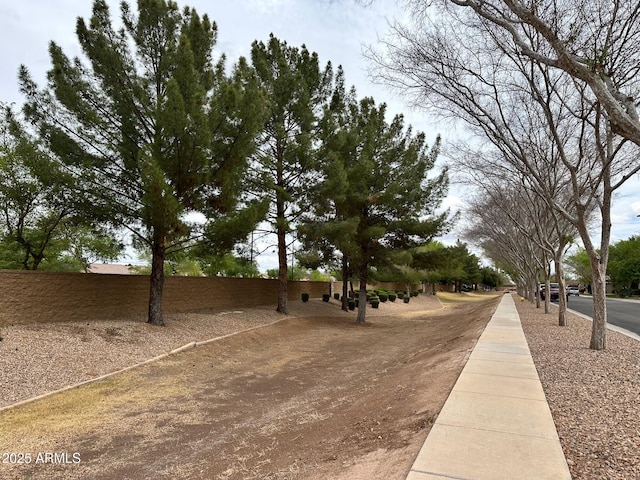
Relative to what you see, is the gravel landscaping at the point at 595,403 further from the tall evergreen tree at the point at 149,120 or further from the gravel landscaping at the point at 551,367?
the tall evergreen tree at the point at 149,120

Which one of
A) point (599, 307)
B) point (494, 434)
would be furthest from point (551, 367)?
point (494, 434)

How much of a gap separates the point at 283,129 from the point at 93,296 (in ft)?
34.5

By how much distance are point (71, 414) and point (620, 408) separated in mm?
7674

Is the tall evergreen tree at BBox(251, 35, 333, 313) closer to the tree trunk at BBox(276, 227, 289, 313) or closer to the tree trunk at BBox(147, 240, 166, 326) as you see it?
the tree trunk at BBox(276, 227, 289, 313)

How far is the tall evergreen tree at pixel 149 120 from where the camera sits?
1215 cm

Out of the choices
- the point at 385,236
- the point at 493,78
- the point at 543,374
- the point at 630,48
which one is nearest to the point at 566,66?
the point at 630,48

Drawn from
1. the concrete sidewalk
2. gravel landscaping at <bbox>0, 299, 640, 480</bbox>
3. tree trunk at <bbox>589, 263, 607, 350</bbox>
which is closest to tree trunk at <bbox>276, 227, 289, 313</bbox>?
gravel landscaping at <bbox>0, 299, 640, 480</bbox>

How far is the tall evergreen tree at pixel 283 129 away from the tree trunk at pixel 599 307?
39.6 ft

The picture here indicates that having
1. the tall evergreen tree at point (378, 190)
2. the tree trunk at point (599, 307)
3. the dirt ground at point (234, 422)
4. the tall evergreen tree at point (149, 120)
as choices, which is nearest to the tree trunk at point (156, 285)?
the tall evergreen tree at point (149, 120)

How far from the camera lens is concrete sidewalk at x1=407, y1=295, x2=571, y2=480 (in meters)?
3.47

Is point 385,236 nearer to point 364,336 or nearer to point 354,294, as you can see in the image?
point 364,336

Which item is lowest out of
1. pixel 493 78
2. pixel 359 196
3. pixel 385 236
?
pixel 385 236

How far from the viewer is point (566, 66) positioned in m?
5.48

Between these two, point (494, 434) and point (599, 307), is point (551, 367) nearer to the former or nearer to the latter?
point (599, 307)
